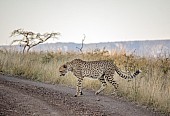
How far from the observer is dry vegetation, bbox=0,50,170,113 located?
943 centimetres

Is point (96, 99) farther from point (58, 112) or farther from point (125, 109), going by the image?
point (58, 112)

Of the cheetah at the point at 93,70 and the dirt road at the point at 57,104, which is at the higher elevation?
the cheetah at the point at 93,70

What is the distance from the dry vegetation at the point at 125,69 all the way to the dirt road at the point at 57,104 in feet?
1.77

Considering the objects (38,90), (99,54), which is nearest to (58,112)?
(38,90)

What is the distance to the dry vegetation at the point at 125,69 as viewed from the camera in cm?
943

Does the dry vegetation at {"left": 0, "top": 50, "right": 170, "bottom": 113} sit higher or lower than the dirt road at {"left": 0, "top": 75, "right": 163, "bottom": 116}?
higher

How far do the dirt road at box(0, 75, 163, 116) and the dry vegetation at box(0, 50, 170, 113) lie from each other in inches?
21.3

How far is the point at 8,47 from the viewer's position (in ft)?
59.7

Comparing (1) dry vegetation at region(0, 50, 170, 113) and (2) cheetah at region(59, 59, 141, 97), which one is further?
(2) cheetah at region(59, 59, 141, 97)

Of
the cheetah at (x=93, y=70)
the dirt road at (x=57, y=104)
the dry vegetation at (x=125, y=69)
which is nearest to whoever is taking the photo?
the dirt road at (x=57, y=104)

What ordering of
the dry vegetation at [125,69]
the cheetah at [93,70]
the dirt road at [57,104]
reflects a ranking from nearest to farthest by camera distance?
the dirt road at [57,104], the dry vegetation at [125,69], the cheetah at [93,70]

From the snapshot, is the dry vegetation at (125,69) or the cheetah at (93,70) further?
the cheetah at (93,70)

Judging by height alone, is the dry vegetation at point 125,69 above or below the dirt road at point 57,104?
above

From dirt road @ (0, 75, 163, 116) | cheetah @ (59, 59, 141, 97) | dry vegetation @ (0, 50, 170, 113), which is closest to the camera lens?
dirt road @ (0, 75, 163, 116)
